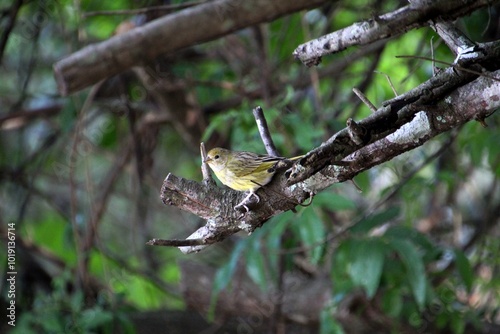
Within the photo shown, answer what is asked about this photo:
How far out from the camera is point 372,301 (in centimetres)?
434

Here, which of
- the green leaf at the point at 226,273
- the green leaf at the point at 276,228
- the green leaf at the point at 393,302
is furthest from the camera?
the green leaf at the point at 393,302

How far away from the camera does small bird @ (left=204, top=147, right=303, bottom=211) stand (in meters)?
2.16

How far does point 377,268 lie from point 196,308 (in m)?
1.59

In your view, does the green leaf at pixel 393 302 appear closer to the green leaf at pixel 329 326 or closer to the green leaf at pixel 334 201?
the green leaf at pixel 329 326

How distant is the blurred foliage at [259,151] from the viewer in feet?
12.6

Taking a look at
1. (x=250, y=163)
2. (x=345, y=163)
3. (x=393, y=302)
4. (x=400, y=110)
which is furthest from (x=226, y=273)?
(x=400, y=110)

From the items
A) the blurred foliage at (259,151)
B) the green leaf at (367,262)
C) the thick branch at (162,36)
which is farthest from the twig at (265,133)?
the green leaf at (367,262)

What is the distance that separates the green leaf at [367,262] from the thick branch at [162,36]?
1.38 metres

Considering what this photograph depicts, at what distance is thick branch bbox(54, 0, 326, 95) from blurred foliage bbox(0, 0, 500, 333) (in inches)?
24.4

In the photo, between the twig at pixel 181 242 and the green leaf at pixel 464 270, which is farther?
the green leaf at pixel 464 270

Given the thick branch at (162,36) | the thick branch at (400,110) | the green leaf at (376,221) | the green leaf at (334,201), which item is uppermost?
the thick branch at (162,36)

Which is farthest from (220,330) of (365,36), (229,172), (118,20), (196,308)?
(365,36)

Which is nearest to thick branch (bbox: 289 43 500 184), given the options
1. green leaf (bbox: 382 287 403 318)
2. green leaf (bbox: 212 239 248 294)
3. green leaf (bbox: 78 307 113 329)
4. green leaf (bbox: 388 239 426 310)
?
green leaf (bbox: 388 239 426 310)

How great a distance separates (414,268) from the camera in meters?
3.63
